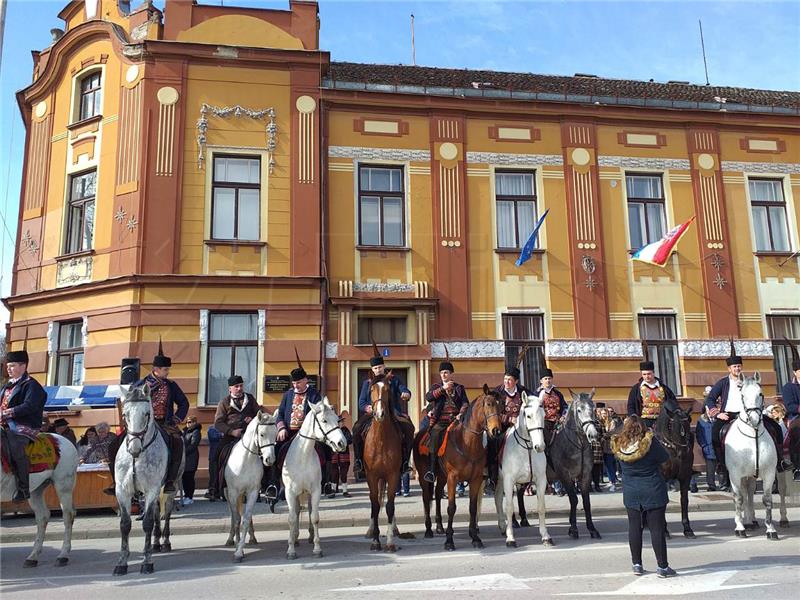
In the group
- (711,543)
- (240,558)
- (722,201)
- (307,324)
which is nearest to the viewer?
(240,558)

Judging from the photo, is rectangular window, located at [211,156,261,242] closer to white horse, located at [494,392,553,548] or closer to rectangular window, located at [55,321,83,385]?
rectangular window, located at [55,321,83,385]

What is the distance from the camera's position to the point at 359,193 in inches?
723

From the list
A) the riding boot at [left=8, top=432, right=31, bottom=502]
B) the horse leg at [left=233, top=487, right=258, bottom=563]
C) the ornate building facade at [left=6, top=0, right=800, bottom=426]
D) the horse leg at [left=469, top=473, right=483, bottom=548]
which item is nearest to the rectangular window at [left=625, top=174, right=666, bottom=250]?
the ornate building facade at [left=6, top=0, right=800, bottom=426]

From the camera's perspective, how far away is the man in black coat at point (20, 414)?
848cm

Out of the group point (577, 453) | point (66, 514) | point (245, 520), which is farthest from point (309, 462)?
point (577, 453)

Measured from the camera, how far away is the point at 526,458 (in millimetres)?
9523

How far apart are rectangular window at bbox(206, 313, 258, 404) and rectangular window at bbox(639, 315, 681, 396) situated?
10.9m

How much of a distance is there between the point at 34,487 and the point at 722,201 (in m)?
19.2

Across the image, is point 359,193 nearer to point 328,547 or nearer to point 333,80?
point 333,80

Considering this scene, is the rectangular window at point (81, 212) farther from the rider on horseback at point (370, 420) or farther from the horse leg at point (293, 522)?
the horse leg at point (293, 522)

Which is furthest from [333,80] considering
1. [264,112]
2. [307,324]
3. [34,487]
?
[34,487]

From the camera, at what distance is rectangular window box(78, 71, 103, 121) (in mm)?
18859

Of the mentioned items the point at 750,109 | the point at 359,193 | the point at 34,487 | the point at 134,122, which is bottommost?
the point at 34,487

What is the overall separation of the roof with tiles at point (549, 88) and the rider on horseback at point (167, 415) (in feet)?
37.5
